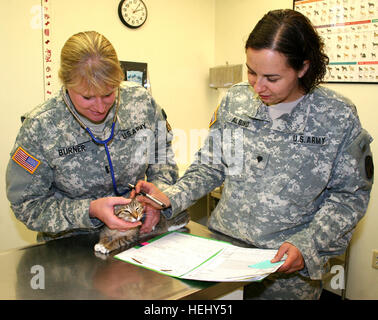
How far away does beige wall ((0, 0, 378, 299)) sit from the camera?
283 centimetres

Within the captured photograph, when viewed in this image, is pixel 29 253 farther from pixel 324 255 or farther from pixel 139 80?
pixel 139 80

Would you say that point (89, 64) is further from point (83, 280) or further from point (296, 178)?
point (296, 178)

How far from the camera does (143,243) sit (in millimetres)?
1445

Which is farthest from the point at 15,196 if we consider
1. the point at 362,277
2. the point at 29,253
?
the point at 362,277

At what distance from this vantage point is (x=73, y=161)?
5.05 feet

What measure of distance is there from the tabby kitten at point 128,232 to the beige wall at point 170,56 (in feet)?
6.22

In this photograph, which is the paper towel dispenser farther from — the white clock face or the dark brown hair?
the dark brown hair

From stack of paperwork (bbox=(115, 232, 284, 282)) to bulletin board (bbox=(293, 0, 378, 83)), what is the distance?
2.10 m

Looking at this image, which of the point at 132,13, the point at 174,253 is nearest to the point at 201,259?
the point at 174,253

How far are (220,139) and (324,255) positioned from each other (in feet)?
2.14

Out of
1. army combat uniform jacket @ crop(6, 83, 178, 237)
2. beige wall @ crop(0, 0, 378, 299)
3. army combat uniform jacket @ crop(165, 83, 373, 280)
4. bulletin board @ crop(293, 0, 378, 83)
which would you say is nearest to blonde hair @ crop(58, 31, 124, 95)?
army combat uniform jacket @ crop(6, 83, 178, 237)

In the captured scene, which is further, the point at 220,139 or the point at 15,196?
the point at 220,139

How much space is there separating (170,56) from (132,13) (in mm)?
595

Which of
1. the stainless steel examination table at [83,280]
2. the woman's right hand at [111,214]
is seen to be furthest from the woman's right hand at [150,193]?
the stainless steel examination table at [83,280]
